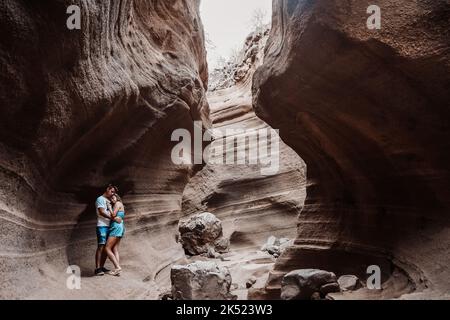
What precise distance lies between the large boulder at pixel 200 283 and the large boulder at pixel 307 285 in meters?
0.66

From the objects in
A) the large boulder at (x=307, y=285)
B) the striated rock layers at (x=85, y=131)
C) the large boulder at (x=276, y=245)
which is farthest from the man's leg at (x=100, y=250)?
the large boulder at (x=276, y=245)

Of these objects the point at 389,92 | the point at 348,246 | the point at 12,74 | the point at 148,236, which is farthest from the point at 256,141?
the point at 12,74

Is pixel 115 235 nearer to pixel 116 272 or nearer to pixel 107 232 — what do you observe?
pixel 107 232

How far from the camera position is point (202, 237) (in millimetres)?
9711

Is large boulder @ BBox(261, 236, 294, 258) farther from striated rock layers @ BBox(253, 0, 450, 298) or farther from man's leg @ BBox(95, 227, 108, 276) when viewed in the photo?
man's leg @ BBox(95, 227, 108, 276)

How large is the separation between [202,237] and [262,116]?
442 centimetres

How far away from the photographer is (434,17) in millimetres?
3762

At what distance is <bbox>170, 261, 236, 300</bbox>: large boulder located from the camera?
4133 mm

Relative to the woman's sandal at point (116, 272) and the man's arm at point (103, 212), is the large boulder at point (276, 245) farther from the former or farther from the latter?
the man's arm at point (103, 212)

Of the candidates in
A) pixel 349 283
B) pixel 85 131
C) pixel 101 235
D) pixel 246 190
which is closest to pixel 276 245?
pixel 246 190

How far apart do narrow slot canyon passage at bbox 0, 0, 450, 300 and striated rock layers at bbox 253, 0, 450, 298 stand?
0.06ft

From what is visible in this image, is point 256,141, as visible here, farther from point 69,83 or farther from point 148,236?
point 69,83

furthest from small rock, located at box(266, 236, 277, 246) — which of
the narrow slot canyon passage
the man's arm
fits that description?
the man's arm

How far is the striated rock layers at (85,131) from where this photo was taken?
3.80m
